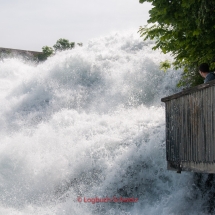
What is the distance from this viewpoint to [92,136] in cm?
1670

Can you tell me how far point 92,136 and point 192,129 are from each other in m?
7.85

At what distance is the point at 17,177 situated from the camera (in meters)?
15.7

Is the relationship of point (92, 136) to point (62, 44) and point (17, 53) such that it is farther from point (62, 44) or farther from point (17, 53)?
point (17, 53)

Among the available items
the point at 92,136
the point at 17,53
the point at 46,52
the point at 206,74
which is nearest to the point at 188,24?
the point at 206,74

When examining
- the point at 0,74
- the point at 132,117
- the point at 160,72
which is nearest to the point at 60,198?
the point at 132,117

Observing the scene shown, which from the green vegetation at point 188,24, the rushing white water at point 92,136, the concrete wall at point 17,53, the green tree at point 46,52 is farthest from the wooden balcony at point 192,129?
the concrete wall at point 17,53

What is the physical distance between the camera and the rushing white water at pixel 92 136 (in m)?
12.7

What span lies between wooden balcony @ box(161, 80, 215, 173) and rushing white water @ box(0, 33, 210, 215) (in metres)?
2.19

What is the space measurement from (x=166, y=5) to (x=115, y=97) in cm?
1303

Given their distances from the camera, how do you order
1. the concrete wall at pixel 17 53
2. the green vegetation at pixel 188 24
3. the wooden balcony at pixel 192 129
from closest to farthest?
the wooden balcony at pixel 192 129, the green vegetation at pixel 188 24, the concrete wall at pixel 17 53

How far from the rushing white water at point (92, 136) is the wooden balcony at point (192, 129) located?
2191 millimetres

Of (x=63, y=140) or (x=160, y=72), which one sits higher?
(x=160, y=72)

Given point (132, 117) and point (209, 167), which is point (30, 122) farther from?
point (209, 167)

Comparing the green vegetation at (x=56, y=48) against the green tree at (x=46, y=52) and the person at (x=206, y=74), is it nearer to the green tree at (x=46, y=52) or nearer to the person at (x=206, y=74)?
the green tree at (x=46, y=52)
